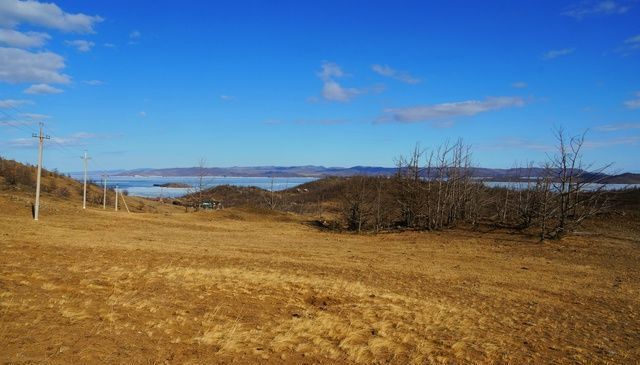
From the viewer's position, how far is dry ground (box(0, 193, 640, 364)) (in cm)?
682

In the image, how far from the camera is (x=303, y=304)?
9734 millimetres

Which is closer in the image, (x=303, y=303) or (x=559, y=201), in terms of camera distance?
(x=303, y=303)

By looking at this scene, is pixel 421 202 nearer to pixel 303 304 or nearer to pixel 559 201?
pixel 559 201

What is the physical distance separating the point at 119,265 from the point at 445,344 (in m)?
8.66

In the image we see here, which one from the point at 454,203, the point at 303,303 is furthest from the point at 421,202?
the point at 303,303

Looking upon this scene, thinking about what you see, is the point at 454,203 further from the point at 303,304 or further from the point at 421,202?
the point at 303,304

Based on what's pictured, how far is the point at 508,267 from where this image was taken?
1623 centimetres

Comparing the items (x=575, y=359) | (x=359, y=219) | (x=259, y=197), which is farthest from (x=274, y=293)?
(x=259, y=197)

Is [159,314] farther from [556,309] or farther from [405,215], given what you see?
[405,215]

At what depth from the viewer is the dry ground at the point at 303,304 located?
6.82m

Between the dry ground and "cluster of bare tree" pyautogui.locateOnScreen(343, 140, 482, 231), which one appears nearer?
the dry ground

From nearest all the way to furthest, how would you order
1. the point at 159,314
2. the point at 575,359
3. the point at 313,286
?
the point at 575,359 < the point at 159,314 < the point at 313,286

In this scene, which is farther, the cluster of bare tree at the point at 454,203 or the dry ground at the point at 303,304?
the cluster of bare tree at the point at 454,203

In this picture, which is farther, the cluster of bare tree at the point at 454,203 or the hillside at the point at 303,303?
the cluster of bare tree at the point at 454,203
